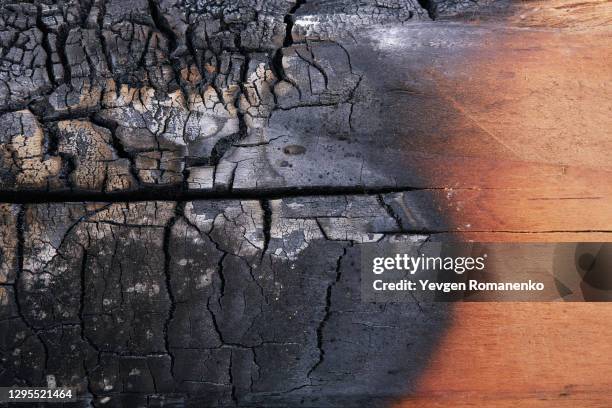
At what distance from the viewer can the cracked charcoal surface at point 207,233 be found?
191cm

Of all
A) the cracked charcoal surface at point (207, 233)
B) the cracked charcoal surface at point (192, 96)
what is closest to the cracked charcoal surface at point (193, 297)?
the cracked charcoal surface at point (207, 233)

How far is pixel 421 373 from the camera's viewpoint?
1.93 meters

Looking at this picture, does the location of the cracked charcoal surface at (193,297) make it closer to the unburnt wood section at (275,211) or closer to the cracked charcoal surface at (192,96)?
the unburnt wood section at (275,211)

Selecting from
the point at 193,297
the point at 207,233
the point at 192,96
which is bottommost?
the point at 193,297

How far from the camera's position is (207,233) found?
191 centimetres

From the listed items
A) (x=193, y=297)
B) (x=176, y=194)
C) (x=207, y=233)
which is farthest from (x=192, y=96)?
(x=193, y=297)

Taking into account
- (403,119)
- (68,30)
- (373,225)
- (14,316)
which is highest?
(68,30)

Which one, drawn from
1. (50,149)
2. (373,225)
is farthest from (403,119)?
(50,149)

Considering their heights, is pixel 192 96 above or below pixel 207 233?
above

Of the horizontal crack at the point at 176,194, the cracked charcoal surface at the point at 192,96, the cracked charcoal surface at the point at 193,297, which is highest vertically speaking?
the cracked charcoal surface at the point at 192,96

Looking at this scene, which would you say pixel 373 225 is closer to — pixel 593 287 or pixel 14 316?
pixel 593 287

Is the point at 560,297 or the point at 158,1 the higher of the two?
the point at 158,1

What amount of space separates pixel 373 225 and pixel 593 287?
2.47 feet

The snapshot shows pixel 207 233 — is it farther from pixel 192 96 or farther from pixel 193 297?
pixel 192 96
